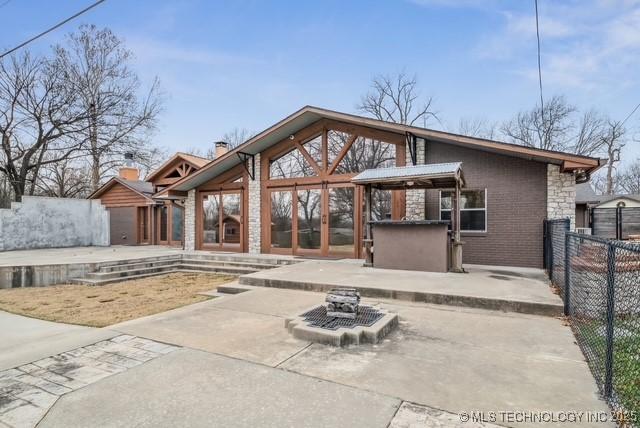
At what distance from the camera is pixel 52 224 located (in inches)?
585

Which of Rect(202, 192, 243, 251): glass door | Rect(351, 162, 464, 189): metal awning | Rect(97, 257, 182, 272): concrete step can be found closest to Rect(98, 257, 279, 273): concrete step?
Rect(97, 257, 182, 272): concrete step

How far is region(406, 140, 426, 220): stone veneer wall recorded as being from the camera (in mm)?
8938

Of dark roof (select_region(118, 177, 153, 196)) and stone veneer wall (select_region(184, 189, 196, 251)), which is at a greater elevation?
dark roof (select_region(118, 177, 153, 196))

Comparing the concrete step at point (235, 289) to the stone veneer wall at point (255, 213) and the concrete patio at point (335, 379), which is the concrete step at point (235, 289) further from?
the stone veneer wall at point (255, 213)

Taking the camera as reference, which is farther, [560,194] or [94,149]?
[94,149]

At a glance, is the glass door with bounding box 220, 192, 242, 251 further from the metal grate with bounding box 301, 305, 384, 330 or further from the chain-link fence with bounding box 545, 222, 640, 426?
the chain-link fence with bounding box 545, 222, 640, 426

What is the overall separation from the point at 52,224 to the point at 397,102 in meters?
21.5

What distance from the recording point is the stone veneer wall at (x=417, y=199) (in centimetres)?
894

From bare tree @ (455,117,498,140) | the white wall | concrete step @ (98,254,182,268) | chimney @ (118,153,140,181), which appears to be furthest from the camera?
bare tree @ (455,117,498,140)

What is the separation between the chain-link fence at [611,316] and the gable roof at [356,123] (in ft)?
11.1

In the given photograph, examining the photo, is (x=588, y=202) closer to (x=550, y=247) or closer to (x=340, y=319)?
(x=550, y=247)

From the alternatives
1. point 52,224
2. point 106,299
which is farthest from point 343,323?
point 52,224

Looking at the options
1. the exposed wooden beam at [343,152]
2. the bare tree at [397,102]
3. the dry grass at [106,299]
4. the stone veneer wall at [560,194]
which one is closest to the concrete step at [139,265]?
the dry grass at [106,299]

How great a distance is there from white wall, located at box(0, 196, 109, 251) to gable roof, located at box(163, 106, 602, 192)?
690cm
